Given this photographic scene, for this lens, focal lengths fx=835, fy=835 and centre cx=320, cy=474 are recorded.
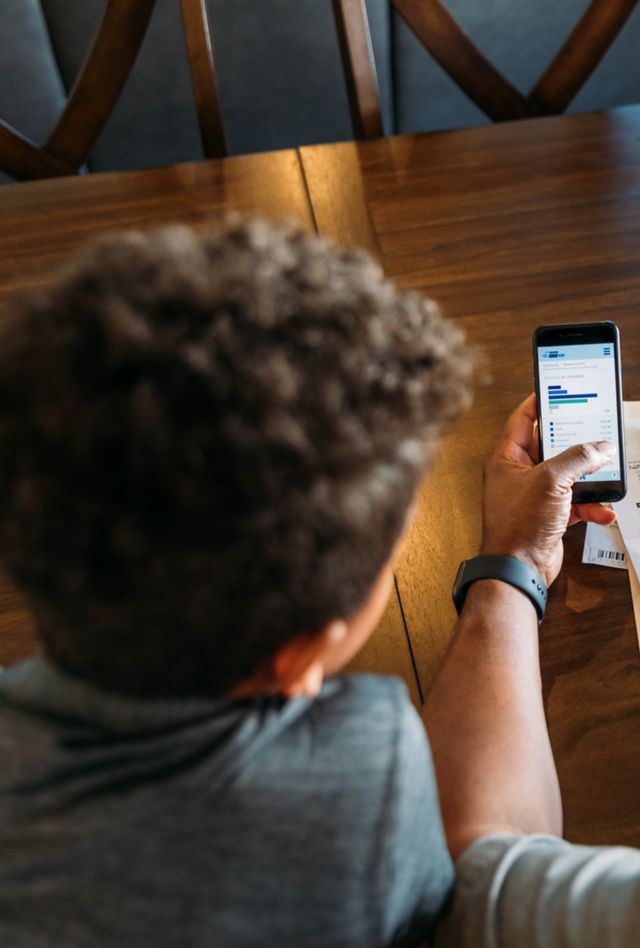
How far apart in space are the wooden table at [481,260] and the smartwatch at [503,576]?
3cm

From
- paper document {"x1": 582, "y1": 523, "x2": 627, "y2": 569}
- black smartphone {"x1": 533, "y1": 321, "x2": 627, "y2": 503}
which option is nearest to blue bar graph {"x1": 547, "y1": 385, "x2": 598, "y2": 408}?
black smartphone {"x1": 533, "y1": 321, "x2": 627, "y2": 503}

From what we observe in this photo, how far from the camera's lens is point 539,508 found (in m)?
0.74

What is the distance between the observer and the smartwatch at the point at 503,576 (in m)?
0.71

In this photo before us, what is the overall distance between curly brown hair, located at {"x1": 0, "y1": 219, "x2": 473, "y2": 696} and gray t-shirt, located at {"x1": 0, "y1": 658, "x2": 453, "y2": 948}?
0.03m

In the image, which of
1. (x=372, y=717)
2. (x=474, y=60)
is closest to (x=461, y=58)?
(x=474, y=60)

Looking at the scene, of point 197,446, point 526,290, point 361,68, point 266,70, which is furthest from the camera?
point 266,70

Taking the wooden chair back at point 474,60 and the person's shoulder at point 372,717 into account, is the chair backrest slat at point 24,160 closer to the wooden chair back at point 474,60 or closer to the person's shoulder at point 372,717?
the wooden chair back at point 474,60

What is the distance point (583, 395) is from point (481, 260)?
317 millimetres

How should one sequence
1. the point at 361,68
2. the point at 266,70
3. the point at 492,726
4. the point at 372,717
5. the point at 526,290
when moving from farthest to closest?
the point at 266,70 → the point at 361,68 → the point at 526,290 → the point at 492,726 → the point at 372,717

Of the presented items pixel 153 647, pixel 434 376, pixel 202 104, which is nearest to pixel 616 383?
pixel 434 376

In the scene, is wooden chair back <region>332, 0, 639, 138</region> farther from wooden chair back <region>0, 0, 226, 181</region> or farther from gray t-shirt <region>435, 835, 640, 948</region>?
gray t-shirt <region>435, 835, 640, 948</region>

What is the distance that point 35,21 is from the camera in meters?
2.00

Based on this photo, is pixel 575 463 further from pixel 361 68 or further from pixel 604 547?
pixel 361 68

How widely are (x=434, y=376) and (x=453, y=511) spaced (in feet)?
1.44
